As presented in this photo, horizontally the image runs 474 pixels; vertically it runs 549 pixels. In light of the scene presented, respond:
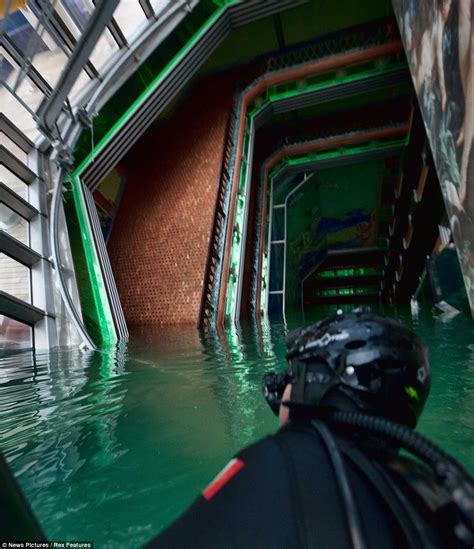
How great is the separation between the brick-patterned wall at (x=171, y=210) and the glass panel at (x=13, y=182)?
3.98 m

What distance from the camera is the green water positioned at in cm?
111

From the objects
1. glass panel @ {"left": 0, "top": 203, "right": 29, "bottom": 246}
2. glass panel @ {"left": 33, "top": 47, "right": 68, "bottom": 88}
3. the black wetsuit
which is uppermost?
glass panel @ {"left": 33, "top": 47, "right": 68, "bottom": 88}

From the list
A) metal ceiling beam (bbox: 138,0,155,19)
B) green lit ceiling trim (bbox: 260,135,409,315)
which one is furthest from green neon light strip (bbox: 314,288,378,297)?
metal ceiling beam (bbox: 138,0,155,19)

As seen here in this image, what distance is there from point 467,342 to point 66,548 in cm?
399

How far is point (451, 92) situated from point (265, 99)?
25.4 ft

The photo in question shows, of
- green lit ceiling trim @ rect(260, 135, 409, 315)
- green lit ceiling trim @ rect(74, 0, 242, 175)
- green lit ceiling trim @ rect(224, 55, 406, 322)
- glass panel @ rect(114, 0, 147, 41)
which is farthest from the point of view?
green lit ceiling trim @ rect(260, 135, 409, 315)

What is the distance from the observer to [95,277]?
6.40 metres

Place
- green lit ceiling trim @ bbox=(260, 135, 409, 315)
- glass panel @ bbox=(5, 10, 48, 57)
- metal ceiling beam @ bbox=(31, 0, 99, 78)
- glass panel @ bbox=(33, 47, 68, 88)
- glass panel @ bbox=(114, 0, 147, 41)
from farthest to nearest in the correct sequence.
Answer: green lit ceiling trim @ bbox=(260, 135, 409, 315), glass panel @ bbox=(114, 0, 147, 41), glass panel @ bbox=(33, 47, 68, 88), metal ceiling beam @ bbox=(31, 0, 99, 78), glass panel @ bbox=(5, 10, 48, 57)

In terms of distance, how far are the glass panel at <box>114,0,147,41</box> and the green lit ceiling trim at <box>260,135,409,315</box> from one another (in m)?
8.12

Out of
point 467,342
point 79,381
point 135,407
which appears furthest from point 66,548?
point 467,342

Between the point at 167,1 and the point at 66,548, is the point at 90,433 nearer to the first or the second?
the point at 66,548

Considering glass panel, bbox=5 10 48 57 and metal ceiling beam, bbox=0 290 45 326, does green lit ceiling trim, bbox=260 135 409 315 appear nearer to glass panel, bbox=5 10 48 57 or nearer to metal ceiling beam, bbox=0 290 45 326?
metal ceiling beam, bbox=0 290 45 326

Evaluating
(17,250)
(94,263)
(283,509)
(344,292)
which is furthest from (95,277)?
(344,292)

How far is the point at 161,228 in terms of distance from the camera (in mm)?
Answer: 9766
